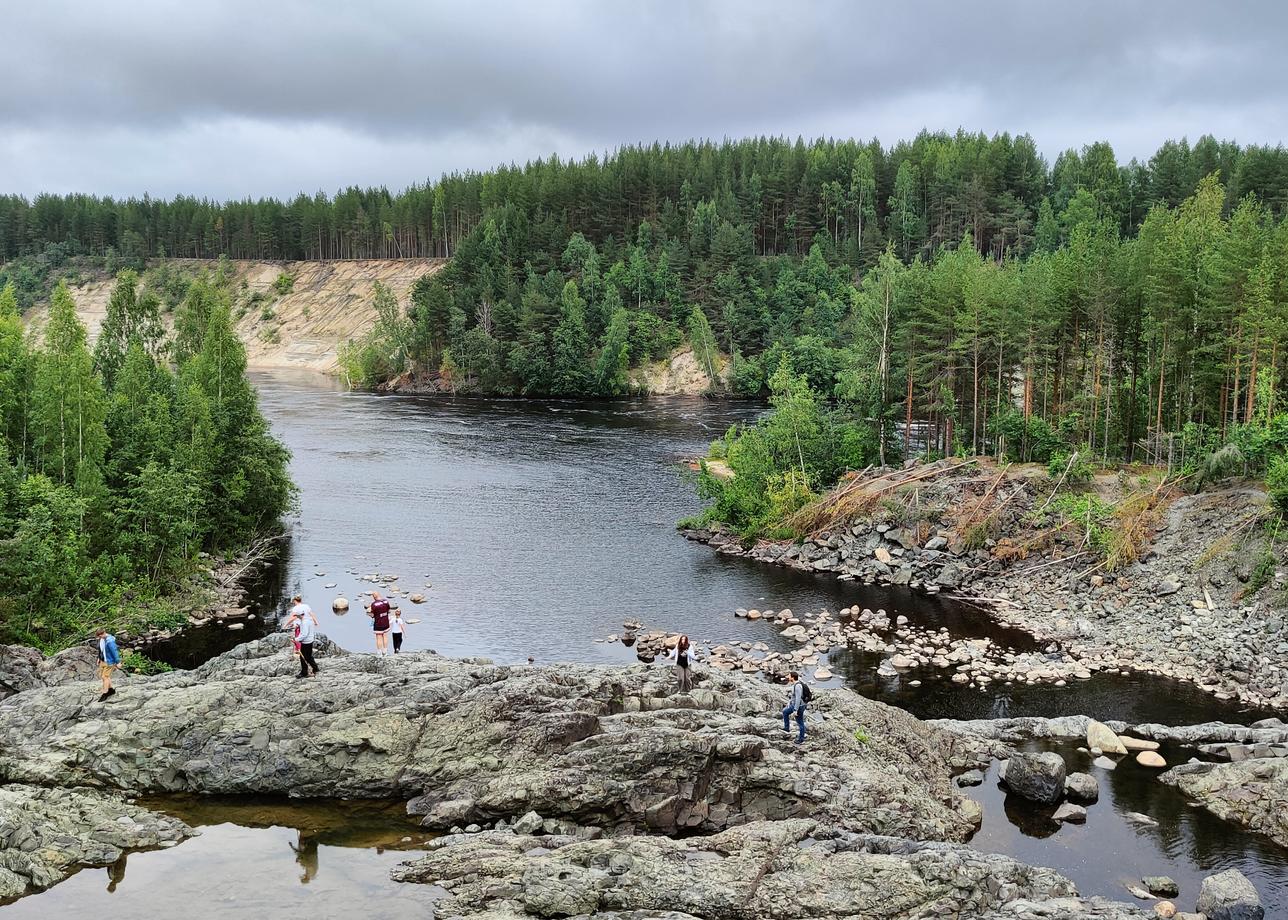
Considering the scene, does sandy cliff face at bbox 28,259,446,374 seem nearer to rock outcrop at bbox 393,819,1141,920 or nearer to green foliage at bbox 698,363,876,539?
green foliage at bbox 698,363,876,539

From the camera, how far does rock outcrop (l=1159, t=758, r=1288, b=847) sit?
26.7 m

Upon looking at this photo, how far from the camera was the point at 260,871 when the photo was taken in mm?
21125

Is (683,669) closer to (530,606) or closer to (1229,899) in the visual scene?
(1229,899)

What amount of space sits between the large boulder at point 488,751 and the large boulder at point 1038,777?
76.1 inches

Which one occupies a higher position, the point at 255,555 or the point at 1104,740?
the point at 255,555

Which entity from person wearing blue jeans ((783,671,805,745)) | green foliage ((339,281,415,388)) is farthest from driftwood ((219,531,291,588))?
green foliage ((339,281,415,388))

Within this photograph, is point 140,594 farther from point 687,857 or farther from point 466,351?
point 466,351

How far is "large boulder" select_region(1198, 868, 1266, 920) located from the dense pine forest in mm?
34097

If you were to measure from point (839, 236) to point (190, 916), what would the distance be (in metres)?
158

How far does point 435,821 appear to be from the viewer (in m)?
24.0

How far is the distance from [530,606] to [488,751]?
2318cm

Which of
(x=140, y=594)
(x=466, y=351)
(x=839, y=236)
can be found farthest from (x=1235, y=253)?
(x=839, y=236)

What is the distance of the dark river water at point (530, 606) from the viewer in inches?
844

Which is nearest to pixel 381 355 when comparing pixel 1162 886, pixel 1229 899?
pixel 1162 886
